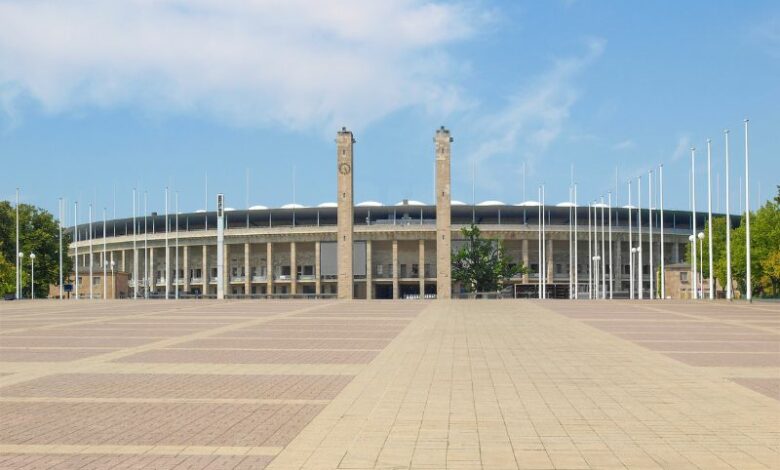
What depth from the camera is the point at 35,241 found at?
261ft

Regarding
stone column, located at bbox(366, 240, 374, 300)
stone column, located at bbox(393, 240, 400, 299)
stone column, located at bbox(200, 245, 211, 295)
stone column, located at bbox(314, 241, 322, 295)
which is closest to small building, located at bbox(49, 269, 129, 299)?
stone column, located at bbox(200, 245, 211, 295)

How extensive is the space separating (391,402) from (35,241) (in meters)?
77.2

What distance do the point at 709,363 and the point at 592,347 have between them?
3601 millimetres

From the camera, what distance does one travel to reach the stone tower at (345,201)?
6662 centimetres

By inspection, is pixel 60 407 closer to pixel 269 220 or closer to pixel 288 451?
pixel 288 451

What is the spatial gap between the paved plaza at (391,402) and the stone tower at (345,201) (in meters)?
45.2

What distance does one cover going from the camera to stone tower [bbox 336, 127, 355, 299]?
219ft

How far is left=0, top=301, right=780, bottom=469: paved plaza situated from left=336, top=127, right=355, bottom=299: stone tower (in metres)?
45.2

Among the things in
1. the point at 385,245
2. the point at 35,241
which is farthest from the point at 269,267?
the point at 35,241

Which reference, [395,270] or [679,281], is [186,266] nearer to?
[395,270]

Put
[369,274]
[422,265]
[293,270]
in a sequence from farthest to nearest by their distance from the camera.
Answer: [293,270] < [369,274] < [422,265]

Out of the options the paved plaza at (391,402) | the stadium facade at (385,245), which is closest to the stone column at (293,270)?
the stadium facade at (385,245)

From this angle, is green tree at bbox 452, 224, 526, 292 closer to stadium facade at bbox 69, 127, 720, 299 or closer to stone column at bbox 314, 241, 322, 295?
stadium facade at bbox 69, 127, 720, 299

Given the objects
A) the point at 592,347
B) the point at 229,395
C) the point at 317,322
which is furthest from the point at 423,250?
the point at 229,395
